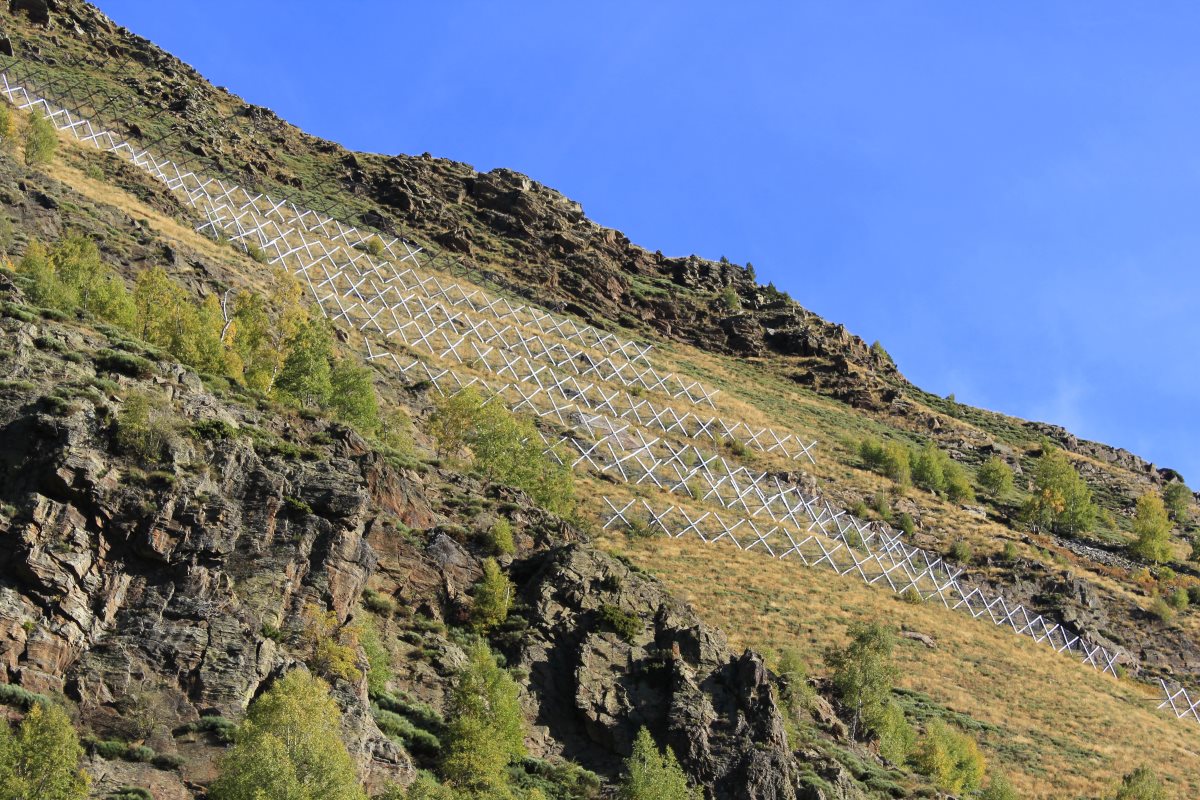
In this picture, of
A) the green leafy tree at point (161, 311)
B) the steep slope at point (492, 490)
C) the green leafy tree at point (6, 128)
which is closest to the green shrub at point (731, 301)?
the steep slope at point (492, 490)

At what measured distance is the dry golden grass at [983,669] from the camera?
57.1 metres

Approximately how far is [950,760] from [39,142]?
71.5m

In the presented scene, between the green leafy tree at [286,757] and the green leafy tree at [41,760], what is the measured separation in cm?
309

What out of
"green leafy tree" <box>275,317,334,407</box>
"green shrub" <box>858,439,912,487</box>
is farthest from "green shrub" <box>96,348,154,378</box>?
"green shrub" <box>858,439,912,487</box>

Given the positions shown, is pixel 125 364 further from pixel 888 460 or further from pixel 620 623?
pixel 888 460

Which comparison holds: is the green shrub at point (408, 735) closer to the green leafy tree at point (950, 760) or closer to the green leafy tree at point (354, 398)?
the green leafy tree at point (950, 760)

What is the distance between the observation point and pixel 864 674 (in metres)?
53.6

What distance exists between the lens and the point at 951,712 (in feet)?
193

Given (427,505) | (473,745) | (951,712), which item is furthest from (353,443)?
(951,712)

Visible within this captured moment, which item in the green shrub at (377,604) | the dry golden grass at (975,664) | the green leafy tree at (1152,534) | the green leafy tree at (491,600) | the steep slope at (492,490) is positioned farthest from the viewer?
the green leafy tree at (1152,534)

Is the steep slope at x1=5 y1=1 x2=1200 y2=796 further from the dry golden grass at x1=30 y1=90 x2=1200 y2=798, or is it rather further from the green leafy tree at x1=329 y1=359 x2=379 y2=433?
the green leafy tree at x1=329 y1=359 x2=379 y2=433

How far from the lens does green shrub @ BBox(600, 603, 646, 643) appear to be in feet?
135

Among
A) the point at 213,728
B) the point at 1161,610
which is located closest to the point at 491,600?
the point at 213,728

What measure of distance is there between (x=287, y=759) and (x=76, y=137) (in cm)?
9142
